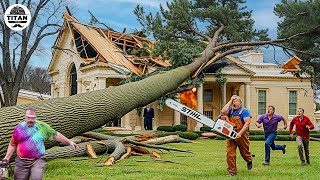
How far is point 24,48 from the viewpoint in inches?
1240

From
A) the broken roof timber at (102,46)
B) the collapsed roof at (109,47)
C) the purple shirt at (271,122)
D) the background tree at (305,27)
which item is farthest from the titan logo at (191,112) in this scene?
the broken roof timber at (102,46)

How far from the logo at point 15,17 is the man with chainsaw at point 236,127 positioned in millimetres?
22964

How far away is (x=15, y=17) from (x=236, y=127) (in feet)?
88.4

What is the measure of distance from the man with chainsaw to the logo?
23.0 metres

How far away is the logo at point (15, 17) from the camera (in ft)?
101

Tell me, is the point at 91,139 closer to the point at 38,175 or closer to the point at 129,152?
the point at 129,152

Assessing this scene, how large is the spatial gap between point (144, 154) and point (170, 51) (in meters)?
16.6

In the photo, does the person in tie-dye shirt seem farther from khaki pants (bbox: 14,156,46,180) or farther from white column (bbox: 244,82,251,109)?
white column (bbox: 244,82,251,109)

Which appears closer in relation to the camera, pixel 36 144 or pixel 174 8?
pixel 36 144

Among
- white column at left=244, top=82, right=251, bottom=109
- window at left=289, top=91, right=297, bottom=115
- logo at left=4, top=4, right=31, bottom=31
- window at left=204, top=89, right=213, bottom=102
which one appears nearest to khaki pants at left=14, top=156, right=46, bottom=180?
logo at left=4, top=4, right=31, bottom=31

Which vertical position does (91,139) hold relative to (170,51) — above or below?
below

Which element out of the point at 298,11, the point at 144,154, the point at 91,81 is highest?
the point at 298,11

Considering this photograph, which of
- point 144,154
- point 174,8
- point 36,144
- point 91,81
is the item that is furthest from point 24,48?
point 36,144

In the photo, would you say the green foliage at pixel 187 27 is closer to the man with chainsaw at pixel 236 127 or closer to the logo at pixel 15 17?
the logo at pixel 15 17
